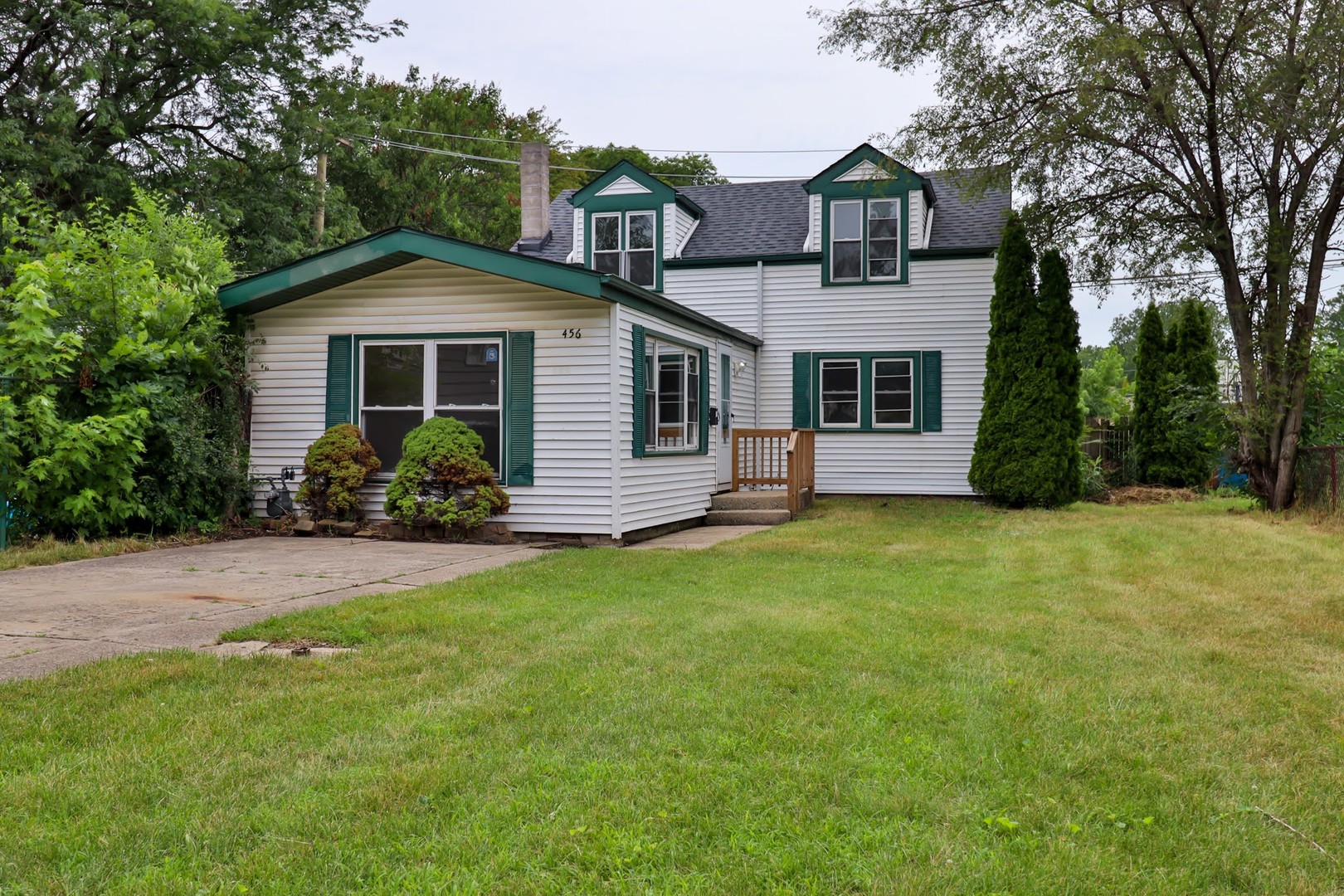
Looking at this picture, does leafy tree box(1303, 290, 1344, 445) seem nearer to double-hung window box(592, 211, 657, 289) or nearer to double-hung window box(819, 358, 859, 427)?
double-hung window box(819, 358, 859, 427)

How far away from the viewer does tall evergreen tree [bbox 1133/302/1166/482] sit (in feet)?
59.2

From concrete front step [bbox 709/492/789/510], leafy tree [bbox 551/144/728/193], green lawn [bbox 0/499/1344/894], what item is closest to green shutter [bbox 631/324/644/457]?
concrete front step [bbox 709/492/789/510]

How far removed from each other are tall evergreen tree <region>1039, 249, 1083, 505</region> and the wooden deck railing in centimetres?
333

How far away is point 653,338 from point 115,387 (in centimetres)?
548

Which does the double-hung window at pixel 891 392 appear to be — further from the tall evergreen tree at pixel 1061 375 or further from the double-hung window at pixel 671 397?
the double-hung window at pixel 671 397

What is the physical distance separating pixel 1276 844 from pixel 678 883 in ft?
5.65

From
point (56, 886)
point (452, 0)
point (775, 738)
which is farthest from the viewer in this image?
point (452, 0)

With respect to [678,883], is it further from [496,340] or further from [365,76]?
[365,76]

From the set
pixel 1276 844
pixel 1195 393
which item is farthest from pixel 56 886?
pixel 1195 393

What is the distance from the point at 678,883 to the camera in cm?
257

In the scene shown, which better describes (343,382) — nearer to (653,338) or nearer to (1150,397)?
(653,338)

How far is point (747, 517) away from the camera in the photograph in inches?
520

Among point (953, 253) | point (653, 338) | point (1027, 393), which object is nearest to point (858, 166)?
point (953, 253)

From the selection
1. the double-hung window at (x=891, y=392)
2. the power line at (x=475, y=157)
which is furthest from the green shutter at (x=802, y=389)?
the power line at (x=475, y=157)
